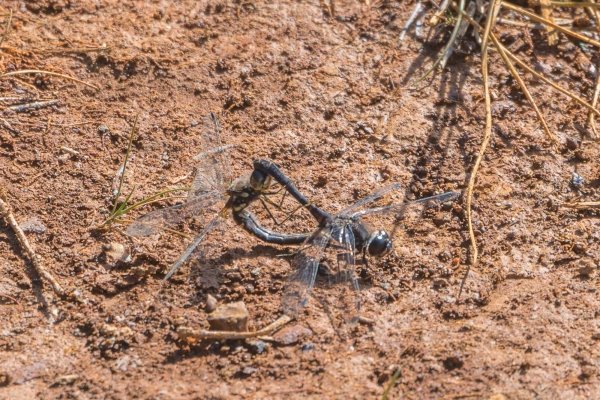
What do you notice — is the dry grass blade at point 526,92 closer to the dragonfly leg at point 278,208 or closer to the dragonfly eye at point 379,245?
the dragonfly eye at point 379,245

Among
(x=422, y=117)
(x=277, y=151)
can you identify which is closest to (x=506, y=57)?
(x=422, y=117)

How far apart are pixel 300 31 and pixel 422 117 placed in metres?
1.21

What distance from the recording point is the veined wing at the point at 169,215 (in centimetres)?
355

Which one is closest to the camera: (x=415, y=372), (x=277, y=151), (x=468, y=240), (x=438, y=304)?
(x=415, y=372)

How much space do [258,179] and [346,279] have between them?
83 centimetres

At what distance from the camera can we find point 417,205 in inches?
151

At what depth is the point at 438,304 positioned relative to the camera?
10.8 feet

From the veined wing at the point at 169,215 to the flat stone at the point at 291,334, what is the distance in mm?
1019

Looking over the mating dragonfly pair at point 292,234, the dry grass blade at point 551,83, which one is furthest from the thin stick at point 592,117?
the mating dragonfly pair at point 292,234

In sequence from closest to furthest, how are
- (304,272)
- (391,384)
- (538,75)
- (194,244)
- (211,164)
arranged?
(391,384) < (304,272) < (194,244) < (211,164) < (538,75)

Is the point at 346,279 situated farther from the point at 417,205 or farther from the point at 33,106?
the point at 33,106

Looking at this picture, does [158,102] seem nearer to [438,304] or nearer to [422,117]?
[422,117]

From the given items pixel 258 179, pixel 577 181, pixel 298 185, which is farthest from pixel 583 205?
pixel 258 179

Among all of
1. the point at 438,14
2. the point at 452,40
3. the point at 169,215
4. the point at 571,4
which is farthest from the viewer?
the point at 438,14
